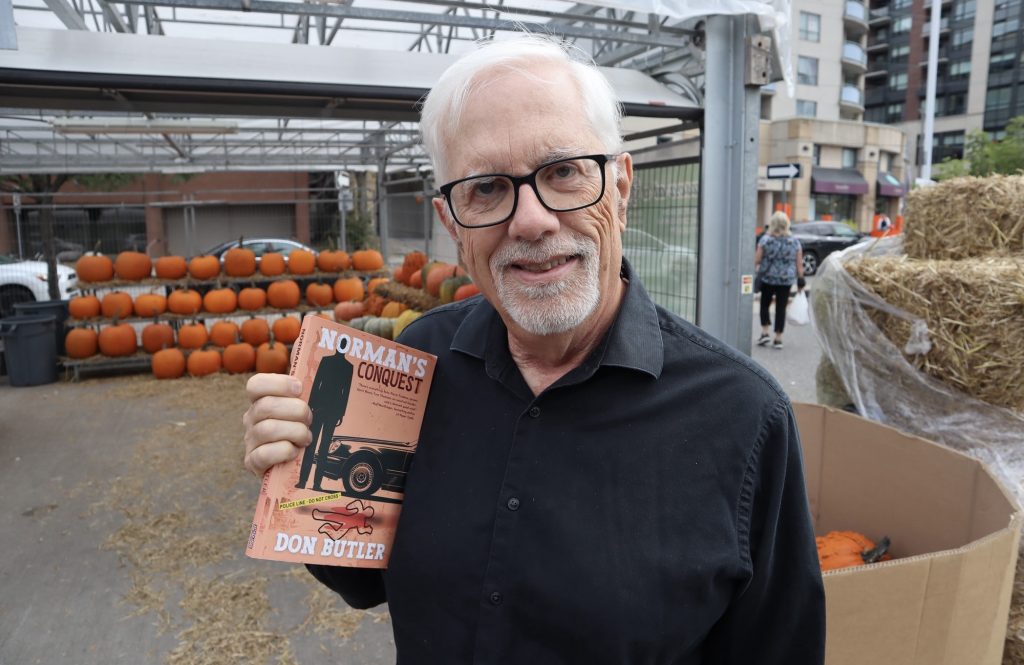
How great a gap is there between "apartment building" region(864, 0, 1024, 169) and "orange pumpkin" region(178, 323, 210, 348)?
5274 centimetres


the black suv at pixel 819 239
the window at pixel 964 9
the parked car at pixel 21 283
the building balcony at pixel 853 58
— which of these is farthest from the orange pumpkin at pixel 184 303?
the window at pixel 964 9

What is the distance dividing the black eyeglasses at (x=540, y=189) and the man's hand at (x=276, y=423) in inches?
17.4

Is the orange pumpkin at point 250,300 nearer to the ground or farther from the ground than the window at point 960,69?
nearer to the ground

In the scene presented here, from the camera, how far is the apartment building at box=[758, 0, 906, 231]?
38.1 meters

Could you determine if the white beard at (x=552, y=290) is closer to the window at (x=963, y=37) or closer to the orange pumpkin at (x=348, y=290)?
the orange pumpkin at (x=348, y=290)

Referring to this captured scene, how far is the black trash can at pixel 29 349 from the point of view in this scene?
25.5ft

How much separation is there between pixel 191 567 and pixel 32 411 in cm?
428

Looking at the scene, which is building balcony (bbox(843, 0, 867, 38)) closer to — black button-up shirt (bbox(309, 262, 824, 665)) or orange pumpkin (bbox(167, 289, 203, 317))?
orange pumpkin (bbox(167, 289, 203, 317))

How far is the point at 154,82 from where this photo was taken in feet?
9.45

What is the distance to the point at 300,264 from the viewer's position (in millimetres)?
9203

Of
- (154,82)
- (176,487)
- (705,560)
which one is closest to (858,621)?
(705,560)

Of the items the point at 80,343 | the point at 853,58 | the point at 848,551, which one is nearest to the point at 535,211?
the point at 848,551

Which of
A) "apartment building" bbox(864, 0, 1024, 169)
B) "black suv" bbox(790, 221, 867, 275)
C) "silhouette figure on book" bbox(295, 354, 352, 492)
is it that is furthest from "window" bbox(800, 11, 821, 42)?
"silhouette figure on book" bbox(295, 354, 352, 492)

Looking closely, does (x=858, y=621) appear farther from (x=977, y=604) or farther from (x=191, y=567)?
(x=191, y=567)
